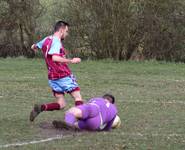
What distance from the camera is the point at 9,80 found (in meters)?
16.5

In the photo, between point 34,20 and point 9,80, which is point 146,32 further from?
point 9,80

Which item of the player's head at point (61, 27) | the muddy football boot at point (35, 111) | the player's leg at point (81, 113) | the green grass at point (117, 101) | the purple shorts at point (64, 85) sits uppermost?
the player's head at point (61, 27)

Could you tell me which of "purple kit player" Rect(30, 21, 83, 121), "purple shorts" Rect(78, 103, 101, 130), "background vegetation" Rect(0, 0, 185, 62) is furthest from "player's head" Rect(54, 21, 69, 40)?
"background vegetation" Rect(0, 0, 185, 62)

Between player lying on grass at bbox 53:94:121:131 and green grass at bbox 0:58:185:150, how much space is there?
180 mm

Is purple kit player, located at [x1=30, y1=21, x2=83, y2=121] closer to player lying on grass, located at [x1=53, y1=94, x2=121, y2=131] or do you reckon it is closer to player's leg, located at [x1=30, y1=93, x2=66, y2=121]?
player's leg, located at [x1=30, y1=93, x2=66, y2=121]

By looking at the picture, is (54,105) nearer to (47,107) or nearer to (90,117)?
(47,107)

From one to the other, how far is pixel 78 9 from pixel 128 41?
8.06 feet

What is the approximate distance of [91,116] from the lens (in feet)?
28.0

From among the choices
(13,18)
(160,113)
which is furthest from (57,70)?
(13,18)

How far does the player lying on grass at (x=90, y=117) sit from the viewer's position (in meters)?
8.48

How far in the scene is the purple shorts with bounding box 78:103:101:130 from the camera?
8500mm

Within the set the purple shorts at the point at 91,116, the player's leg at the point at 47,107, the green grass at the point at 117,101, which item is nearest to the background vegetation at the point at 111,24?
the green grass at the point at 117,101

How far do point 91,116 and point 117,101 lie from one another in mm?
3857

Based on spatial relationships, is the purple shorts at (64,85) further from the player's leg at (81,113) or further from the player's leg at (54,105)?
the player's leg at (81,113)
